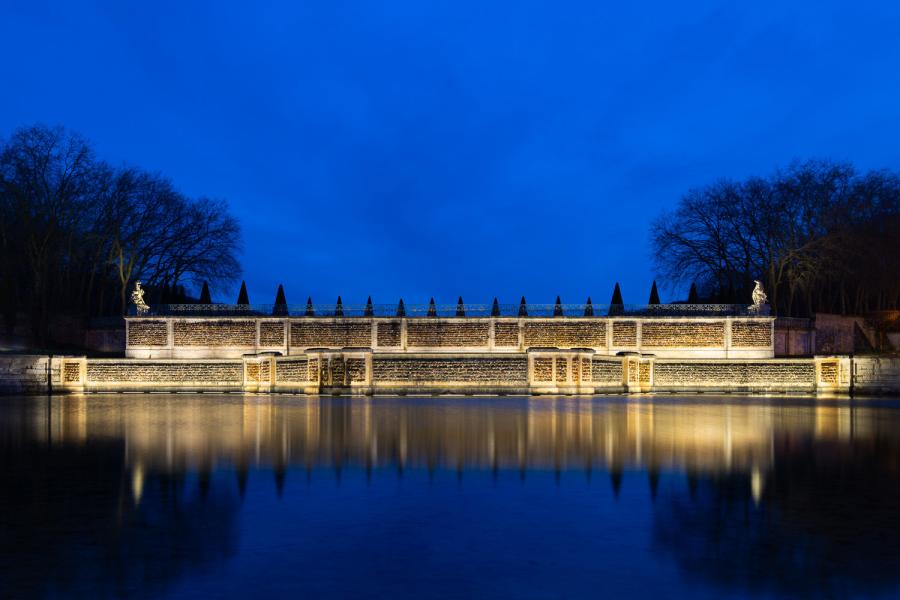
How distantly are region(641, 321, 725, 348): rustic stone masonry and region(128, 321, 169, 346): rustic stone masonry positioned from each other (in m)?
30.2

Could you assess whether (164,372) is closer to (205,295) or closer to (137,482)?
(205,295)

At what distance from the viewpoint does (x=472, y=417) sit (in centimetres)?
2512

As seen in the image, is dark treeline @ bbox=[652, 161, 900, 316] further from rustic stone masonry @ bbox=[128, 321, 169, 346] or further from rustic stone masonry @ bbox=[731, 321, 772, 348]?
rustic stone masonry @ bbox=[128, 321, 169, 346]

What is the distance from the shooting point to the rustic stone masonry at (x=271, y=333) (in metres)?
53.6

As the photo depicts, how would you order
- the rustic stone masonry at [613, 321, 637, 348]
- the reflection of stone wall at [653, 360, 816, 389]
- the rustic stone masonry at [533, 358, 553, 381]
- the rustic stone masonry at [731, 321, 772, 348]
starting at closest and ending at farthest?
the rustic stone masonry at [533, 358, 553, 381]
the reflection of stone wall at [653, 360, 816, 389]
the rustic stone masonry at [731, 321, 772, 348]
the rustic stone masonry at [613, 321, 637, 348]

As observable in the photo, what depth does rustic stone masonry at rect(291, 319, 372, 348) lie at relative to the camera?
5362cm

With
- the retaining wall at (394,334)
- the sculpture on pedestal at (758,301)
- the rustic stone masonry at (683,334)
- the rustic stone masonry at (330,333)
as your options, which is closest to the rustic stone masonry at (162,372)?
the retaining wall at (394,334)

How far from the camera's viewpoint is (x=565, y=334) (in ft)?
176

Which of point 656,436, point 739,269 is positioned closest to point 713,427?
point 656,436

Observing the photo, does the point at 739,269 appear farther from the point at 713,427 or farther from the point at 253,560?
the point at 253,560

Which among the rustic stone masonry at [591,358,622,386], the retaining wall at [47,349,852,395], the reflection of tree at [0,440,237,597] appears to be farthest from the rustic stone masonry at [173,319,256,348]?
the reflection of tree at [0,440,237,597]

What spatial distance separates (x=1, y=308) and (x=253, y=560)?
165ft

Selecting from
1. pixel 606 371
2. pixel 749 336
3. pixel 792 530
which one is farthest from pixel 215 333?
pixel 792 530

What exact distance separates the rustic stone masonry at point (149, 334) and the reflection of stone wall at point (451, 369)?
1597 centimetres
